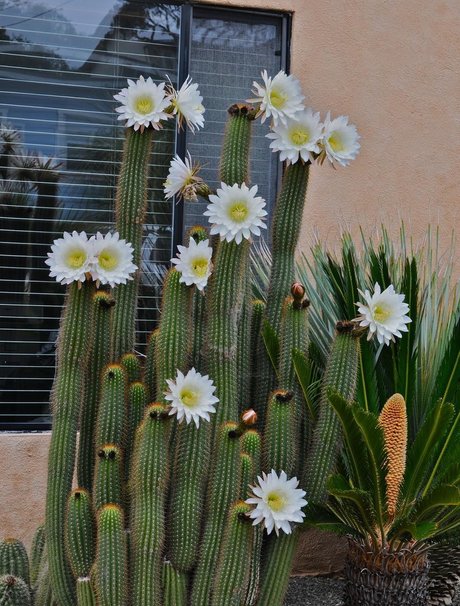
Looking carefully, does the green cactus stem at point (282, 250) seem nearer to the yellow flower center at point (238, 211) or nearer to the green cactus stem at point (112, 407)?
the yellow flower center at point (238, 211)

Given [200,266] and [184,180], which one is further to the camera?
[184,180]

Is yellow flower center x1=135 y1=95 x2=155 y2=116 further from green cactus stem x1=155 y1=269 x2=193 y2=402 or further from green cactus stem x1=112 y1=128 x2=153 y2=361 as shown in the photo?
green cactus stem x1=155 y1=269 x2=193 y2=402

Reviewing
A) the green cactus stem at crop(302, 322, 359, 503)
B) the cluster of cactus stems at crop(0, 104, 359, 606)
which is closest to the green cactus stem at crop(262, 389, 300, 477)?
the cluster of cactus stems at crop(0, 104, 359, 606)

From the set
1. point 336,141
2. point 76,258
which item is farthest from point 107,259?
point 336,141

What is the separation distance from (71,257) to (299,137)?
3.59 feet

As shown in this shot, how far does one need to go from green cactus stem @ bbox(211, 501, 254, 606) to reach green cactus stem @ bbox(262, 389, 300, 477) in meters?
0.28

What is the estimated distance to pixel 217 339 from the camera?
3.97 m

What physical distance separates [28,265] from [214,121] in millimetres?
1468

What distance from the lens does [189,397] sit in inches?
150

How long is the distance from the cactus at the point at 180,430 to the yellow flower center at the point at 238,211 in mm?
13

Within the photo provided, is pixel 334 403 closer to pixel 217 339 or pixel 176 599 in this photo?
pixel 217 339

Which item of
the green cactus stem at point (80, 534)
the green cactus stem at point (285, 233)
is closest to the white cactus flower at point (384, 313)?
the green cactus stem at point (285, 233)

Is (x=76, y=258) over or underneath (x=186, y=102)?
underneath

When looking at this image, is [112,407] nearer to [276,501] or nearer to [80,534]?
[80,534]
